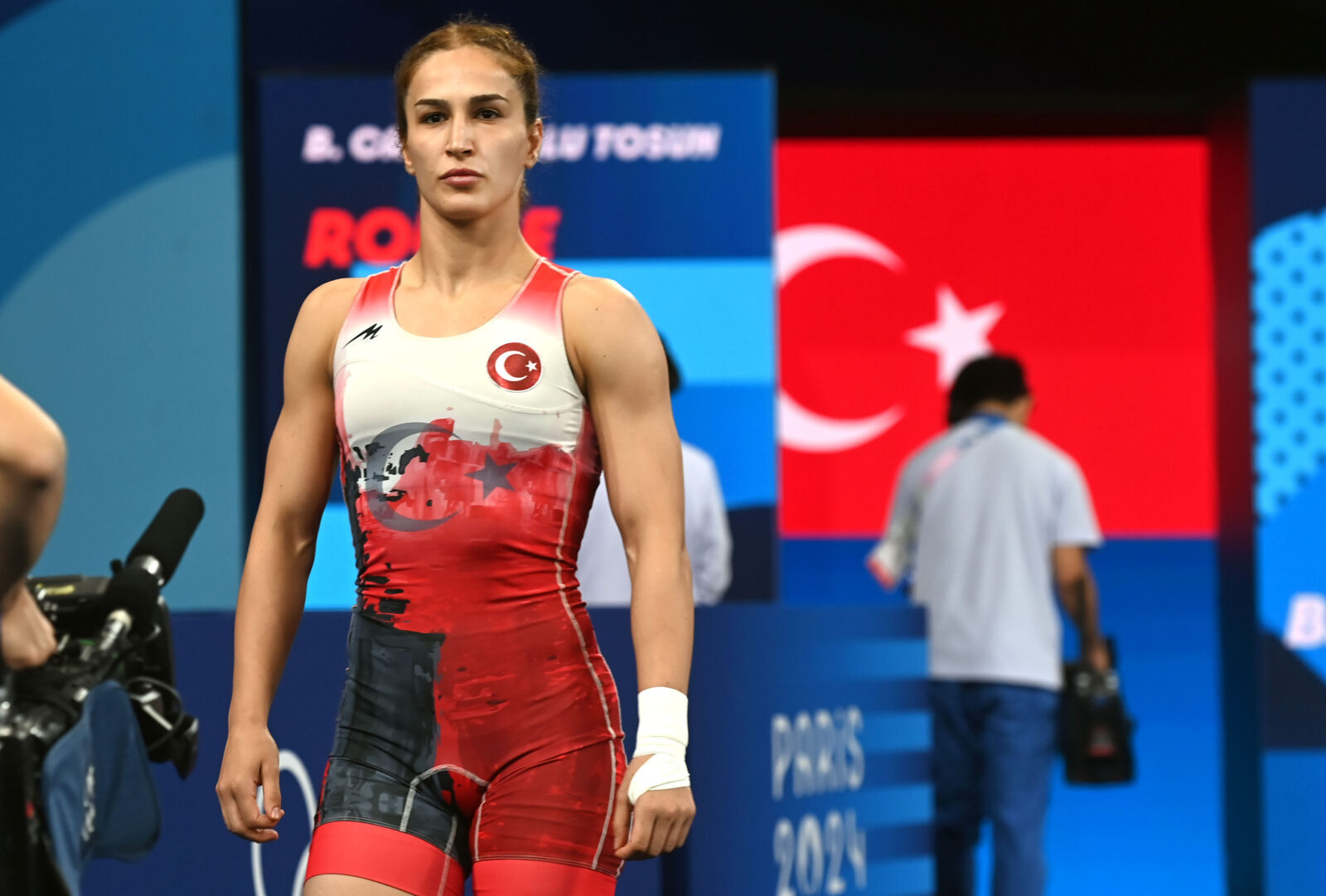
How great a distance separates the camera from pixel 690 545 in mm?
5191

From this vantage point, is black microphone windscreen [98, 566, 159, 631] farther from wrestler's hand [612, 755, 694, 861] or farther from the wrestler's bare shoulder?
wrestler's hand [612, 755, 694, 861]

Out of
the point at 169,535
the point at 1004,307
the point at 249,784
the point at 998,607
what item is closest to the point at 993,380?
the point at 998,607

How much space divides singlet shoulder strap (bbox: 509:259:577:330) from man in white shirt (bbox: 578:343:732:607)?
2.64m

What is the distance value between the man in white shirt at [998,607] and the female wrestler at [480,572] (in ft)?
11.7

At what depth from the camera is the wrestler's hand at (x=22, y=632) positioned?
168 cm

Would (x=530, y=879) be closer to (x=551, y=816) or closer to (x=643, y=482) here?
(x=551, y=816)

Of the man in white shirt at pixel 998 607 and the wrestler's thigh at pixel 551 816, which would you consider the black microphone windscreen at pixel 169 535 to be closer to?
the wrestler's thigh at pixel 551 816

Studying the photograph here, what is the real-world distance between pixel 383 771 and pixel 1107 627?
6.33 m

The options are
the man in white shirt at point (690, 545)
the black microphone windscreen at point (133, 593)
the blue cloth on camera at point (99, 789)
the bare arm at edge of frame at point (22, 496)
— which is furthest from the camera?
the man in white shirt at point (690, 545)

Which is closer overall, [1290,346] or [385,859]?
[385,859]

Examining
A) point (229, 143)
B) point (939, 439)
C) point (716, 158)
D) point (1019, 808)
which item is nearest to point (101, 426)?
point (229, 143)

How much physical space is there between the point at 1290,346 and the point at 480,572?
198 inches

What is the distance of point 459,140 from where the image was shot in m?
2.19

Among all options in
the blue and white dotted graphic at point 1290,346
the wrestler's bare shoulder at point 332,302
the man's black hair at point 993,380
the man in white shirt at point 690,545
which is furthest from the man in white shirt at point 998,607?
the wrestler's bare shoulder at point 332,302
